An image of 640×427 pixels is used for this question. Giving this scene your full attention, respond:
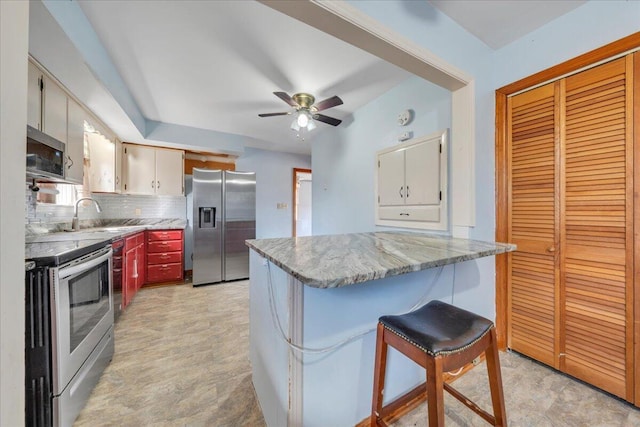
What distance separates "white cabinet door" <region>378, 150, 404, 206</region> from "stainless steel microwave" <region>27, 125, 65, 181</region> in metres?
2.71

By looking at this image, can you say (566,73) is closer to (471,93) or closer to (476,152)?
(471,93)

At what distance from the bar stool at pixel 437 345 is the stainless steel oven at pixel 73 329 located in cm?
154

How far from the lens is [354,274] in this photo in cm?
73

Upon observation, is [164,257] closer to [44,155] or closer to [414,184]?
[44,155]

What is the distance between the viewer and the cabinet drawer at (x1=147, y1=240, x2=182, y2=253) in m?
3.45

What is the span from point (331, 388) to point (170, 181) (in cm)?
386

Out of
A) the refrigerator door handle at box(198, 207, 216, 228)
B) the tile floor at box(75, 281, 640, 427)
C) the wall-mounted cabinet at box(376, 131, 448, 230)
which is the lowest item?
the tile floor at box(75, 281, 640, 427)

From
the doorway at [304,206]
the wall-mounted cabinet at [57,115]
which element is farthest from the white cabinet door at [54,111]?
the doorway at [304,206]

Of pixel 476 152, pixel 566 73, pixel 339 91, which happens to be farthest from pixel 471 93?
pixel 339 91

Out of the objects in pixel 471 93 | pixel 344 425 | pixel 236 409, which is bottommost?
pixel 236 409

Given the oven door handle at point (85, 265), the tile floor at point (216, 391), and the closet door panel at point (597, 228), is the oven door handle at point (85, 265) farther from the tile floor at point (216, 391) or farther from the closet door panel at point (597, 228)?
the closet door panel at point (597, 228)

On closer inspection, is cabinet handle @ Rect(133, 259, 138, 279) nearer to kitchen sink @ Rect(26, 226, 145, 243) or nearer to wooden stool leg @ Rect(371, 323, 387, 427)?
kitchen sink @ Rect(26, 226, 145, 243)

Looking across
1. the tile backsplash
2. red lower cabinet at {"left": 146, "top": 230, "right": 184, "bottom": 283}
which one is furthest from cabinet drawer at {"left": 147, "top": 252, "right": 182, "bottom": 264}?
the tile backsplash

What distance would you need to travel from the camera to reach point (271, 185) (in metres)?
4.74
